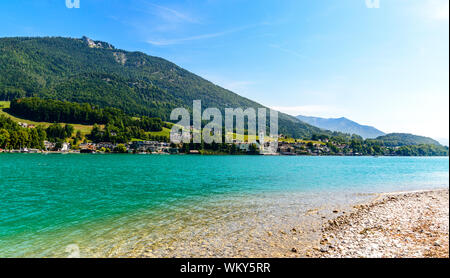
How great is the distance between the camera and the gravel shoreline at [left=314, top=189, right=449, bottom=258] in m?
10.5

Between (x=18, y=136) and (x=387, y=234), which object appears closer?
(x=387, y=234)

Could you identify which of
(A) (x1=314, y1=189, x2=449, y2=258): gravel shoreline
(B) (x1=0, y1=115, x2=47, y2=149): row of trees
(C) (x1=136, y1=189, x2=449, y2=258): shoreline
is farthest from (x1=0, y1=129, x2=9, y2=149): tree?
(A) (x1=314, y1=189, x2=449, y2=258): gravel shoreline

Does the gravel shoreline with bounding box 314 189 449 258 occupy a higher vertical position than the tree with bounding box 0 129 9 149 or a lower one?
lower

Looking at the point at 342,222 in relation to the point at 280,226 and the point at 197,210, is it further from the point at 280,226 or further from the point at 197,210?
the point at 197,210

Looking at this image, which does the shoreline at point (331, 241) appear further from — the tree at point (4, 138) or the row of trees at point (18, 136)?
the row of trees at point (18, 136)

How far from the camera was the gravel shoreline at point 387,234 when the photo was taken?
1048 centimetres

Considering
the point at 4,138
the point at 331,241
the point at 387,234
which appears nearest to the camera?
the point at 331,241

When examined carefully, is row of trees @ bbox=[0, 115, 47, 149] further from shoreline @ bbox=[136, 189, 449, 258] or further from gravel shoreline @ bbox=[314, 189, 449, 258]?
gravel shoreline @ bbox=[314, 189, 449, 258]


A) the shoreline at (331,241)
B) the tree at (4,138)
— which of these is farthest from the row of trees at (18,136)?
the shoreline at (331,241)

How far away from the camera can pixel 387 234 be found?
13422mm

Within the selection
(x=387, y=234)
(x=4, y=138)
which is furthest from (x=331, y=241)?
(x=4, y=138)

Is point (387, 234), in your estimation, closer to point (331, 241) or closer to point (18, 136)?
point (331, 241)

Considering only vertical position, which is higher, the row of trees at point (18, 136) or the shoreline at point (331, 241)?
the row of trees at point (18, 136)

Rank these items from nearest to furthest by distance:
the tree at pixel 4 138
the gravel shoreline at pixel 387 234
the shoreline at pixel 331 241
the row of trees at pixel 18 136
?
the gravel shoreline at pixel 387 234 < the shoreline at pixel 331 241 < the tree at pixel 4 138 < the row of trees at pixel 18 136
